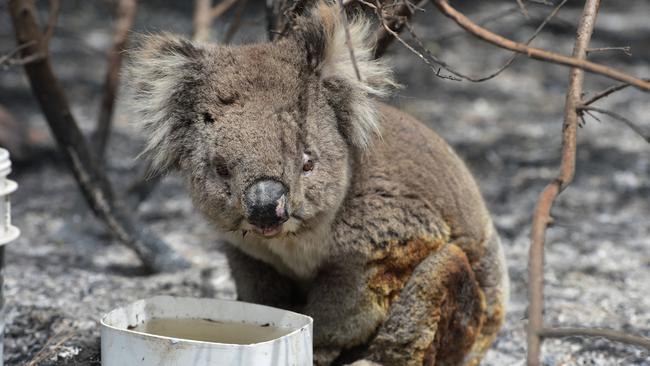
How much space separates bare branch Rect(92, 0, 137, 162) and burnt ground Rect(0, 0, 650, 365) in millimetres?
329

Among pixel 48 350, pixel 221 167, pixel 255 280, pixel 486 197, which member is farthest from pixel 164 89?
pixel 486 197

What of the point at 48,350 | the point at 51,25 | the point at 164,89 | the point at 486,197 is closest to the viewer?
the point at 164,89

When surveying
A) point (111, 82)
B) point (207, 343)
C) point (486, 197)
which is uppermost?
point (111, 82)

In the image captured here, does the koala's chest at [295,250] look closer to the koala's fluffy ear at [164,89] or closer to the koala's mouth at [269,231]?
the koala's mouth at [269,231]

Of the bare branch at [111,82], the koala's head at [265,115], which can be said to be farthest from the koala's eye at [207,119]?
the bare branch at [111,82]

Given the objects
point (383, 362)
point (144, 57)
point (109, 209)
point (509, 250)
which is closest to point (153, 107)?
point (144, 57)

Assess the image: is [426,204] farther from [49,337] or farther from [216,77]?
[49,337]

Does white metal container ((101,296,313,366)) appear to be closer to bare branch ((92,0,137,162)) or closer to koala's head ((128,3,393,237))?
koala's head ((128,3,393,237))

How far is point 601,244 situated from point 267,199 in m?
3.43

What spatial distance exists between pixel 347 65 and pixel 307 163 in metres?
0.40

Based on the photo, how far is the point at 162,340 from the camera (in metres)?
2.56

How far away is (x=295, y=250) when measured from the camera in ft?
10.5

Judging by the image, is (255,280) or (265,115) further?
(255,280)

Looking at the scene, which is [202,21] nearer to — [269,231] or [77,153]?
[77,153]
